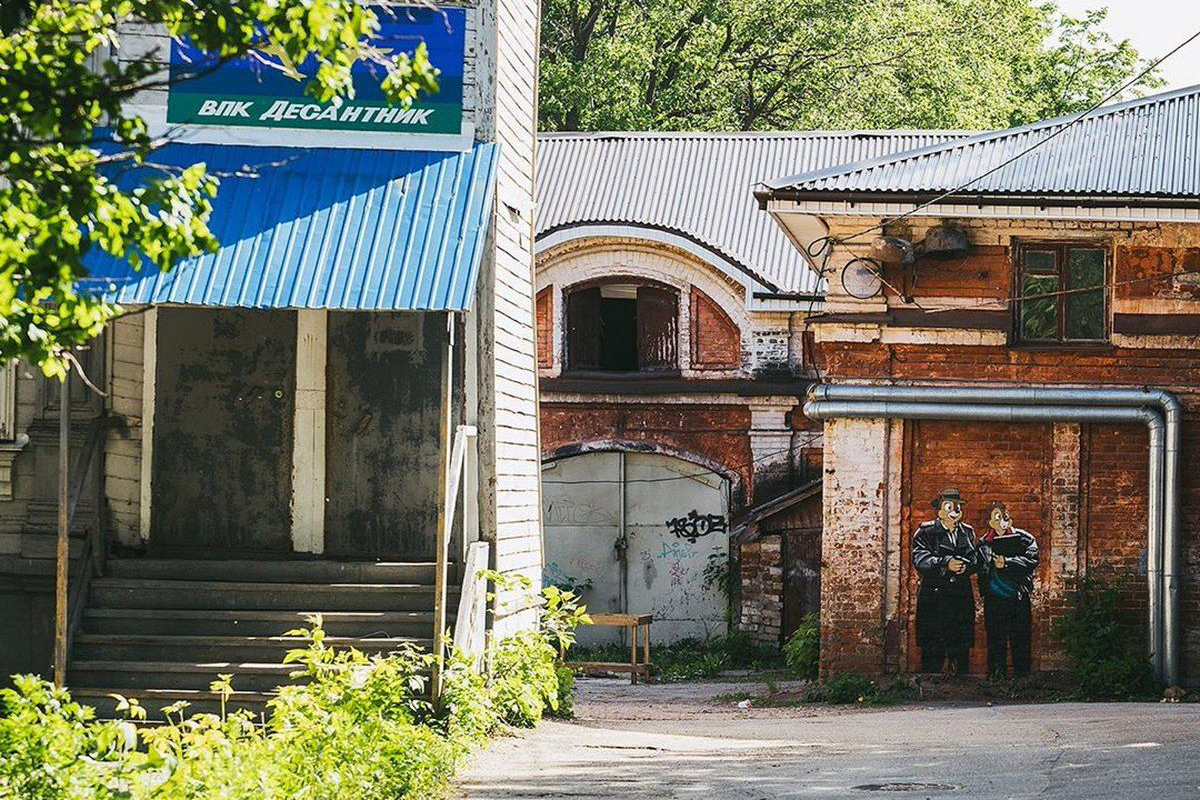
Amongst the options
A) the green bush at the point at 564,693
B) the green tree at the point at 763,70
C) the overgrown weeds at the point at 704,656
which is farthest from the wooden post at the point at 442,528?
the green tree at the point at 763,70

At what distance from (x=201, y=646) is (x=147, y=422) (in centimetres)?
205

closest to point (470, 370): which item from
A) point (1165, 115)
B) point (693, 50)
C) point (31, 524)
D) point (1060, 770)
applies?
point (31, 524)

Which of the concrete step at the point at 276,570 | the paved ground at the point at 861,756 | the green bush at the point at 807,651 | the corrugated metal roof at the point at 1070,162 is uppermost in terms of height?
the corrugated metal roof at the point at 1070,162

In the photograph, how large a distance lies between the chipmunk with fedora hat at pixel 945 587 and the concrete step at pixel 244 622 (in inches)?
267

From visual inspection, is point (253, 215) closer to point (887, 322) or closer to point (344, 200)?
point (344, 200)

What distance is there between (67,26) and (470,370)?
20.1 ft

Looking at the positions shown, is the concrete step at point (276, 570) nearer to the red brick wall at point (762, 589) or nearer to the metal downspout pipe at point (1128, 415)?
the metal downspout pipe at point (1128, 415)

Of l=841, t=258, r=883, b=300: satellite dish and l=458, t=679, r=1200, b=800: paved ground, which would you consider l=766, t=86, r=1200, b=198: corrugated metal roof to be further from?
l=458, t=679, r=1200, b=800: paved ground

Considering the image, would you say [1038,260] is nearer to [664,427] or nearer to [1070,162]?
[1070,162]

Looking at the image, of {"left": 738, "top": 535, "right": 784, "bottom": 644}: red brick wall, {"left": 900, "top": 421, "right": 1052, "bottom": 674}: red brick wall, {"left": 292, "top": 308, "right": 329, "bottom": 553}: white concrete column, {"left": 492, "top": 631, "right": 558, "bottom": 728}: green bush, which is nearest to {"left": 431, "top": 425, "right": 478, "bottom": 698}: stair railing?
{"left": 492, "top": 631, "right": 558, "bottom": 728}: green bush

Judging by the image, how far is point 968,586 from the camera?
17.5 meters

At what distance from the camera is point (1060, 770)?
429 inches

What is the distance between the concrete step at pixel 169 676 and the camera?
39.5 feet

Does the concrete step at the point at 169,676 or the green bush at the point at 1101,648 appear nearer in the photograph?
the concrete step at the point at 169,676
